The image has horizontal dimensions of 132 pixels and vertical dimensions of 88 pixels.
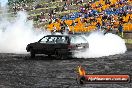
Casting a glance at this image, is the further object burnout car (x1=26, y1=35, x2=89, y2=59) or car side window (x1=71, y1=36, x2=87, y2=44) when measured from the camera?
car side window (x1=71, y1=36, x2=87, y2=44)

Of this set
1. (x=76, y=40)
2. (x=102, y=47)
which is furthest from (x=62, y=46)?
(x=102, y=47)

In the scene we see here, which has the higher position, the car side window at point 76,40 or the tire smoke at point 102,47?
the car side window at point 76,40

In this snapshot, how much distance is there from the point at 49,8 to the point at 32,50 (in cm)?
4688

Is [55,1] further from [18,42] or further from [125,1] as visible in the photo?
[18,42]

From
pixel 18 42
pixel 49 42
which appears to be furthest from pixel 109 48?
pixel 18 42

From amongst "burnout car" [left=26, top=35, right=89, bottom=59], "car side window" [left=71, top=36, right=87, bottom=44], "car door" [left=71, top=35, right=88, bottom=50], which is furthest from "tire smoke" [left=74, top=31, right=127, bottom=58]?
"car side window" [left=71, top=36, right=87, bottom=44]

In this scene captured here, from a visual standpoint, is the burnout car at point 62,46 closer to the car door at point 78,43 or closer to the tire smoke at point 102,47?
the car door at point 78,43

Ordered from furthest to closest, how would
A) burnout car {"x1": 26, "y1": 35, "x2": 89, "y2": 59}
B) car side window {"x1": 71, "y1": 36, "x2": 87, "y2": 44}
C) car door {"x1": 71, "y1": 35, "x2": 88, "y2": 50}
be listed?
car side window {"x1": 71, "y1": 36, "x2": 87, "y2": 44}
car door {"x1": 71, "y1": 35, "x2": 88, "y2": 50}
burnout car {"x1": 26, "y1": 35, "x2": 89, "y2": 59}

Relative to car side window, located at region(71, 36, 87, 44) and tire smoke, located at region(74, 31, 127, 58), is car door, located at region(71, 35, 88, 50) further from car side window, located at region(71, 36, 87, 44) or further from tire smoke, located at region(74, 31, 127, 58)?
tire smoke, located at region(74, 31, 127, 58)

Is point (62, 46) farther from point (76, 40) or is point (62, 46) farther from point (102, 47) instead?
point (102, 47)

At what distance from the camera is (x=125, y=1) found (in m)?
57.7

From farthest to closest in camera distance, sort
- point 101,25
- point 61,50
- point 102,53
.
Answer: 1. point 101,25
2. point 102,53
3. point 61,50

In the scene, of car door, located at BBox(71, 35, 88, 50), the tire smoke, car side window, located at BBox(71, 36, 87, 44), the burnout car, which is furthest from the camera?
the tire smoke

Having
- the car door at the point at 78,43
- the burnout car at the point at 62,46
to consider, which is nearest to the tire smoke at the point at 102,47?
the car door at the point at 78,43
